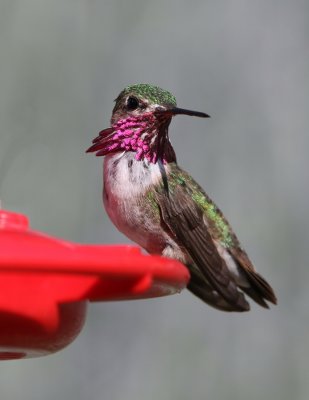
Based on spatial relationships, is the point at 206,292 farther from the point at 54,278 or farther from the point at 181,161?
the point at 54,278

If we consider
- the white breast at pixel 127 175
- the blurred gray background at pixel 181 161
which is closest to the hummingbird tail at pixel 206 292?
the white breast at pixel 127 175

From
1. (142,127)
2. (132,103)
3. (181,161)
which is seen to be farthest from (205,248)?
(181,161)

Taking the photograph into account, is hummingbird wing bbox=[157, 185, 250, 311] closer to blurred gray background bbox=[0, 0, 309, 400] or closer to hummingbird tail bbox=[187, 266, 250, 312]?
hummingbird tail bbox=[187, 266, 250, 312]

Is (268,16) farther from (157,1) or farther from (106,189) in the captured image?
(106,189)

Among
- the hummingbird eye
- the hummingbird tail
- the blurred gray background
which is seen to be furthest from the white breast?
the blurred gray background

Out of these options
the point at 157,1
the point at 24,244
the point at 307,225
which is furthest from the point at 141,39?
the point at 24,244

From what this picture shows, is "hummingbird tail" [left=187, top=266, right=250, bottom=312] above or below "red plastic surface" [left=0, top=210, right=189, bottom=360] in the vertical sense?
above

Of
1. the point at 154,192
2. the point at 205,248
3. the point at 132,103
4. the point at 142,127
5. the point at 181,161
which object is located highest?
the point at 181,161
